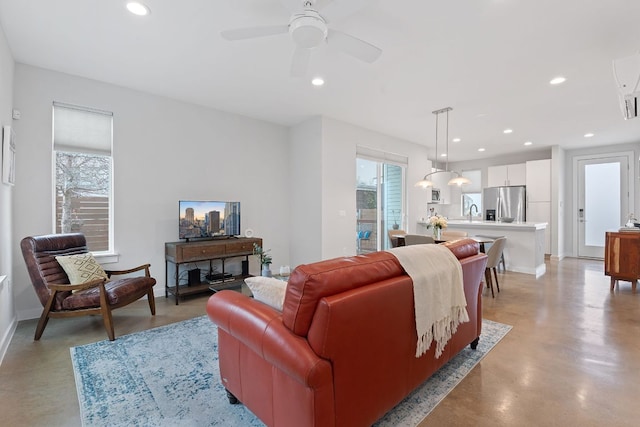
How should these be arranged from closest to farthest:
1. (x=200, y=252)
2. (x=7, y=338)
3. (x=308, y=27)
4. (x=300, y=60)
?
(x=308, y=27), (x=300, y=60), (x=7, y=338), (x=200, y=252)

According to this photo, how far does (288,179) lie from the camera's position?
561 cm

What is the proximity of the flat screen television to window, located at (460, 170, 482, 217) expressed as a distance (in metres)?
6.96

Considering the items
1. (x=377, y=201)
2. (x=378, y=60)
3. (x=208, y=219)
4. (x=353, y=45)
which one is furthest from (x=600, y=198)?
(x=208, y=219)

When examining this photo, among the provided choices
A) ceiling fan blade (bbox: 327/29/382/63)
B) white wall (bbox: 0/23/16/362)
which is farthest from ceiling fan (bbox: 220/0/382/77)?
white wall (bbox: 0/23/16/362)

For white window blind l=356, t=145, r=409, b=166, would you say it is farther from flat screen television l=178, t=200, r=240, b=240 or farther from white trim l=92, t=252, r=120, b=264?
white trim l=92, t=252, r=120, b=264

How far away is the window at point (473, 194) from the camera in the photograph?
341 inches

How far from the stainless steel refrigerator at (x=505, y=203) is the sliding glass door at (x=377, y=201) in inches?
108

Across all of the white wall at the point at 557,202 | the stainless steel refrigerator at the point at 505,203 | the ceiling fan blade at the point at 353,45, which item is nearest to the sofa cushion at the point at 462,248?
the ceiling fan blade at the point at 353,45

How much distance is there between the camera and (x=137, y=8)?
7.69 ft

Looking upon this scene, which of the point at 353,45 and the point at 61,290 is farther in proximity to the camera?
the point at 61,290

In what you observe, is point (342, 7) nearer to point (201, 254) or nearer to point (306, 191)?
point (201, 254)

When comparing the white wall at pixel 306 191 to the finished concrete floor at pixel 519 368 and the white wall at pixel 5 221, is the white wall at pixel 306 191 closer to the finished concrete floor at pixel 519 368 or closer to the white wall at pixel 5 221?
the finished concrete floor at pixel 519 368

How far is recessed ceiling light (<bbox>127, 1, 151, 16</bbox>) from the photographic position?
2.30 metres

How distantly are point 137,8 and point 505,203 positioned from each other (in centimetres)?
832
